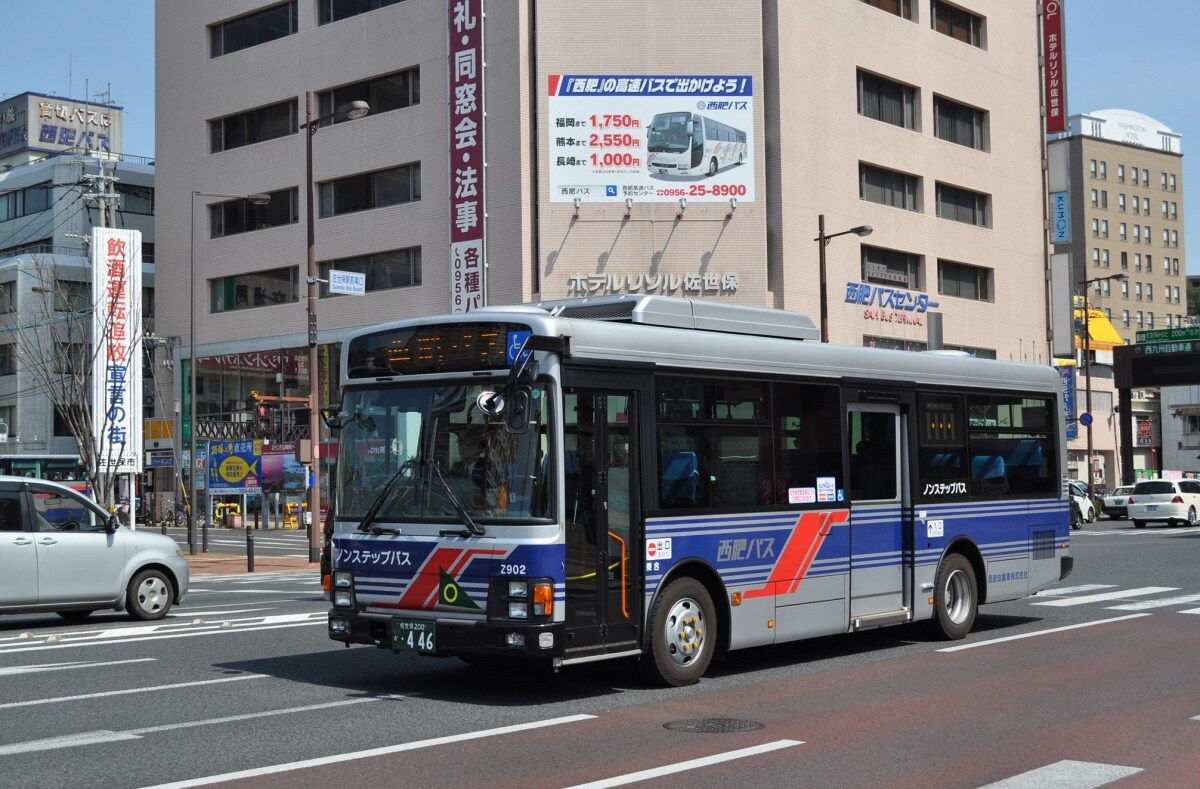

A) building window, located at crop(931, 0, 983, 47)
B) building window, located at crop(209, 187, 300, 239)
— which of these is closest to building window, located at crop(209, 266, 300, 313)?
building window, located at crop(209, 187, 300, 239)

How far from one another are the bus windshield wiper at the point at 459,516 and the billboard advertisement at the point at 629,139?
36.2m

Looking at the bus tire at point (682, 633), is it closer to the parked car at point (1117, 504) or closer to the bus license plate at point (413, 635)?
the bus license plate at point (413, 635)

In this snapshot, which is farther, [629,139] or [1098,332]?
[1098,332]

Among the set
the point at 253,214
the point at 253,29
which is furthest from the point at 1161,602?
the point at 253,29

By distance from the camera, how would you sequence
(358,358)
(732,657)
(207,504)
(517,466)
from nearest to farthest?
(517,466)
(358,358)
(732,657)
(207,504)

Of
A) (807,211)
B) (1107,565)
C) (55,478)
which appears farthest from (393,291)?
(1107,565)

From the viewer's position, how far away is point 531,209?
153 ft

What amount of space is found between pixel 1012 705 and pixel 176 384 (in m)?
51.3

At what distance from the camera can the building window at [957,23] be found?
184 feet

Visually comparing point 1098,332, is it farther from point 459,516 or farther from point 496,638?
point 496,638

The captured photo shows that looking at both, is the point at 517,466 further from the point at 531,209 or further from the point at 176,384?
the point at 176,384

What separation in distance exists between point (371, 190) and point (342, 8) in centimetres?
741

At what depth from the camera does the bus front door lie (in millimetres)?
10727

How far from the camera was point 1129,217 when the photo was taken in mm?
132875
